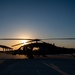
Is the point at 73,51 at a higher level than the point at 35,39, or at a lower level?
lower

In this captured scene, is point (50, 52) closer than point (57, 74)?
No

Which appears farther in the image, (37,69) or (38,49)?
(38,49)

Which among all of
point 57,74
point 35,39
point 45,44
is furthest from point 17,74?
point 45,44

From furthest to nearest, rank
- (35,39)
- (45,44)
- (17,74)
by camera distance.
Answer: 1. (45,44)
2. (35,39)
3. (17,74)

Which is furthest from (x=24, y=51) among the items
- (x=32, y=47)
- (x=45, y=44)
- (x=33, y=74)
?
(x=33, y=74)

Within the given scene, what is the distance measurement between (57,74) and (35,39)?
20.1 metres

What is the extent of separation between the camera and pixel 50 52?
117 ft

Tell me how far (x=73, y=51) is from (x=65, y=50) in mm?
1563

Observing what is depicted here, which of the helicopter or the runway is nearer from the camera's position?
the runway

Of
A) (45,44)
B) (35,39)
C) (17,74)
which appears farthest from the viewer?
(45,44)

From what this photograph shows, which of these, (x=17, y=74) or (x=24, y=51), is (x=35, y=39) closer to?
(x=24, y=51)

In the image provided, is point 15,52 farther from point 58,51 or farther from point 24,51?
point 58,51

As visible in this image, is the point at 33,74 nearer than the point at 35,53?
Yes

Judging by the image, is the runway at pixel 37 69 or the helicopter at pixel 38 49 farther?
the helicopter at pixel 38 49
